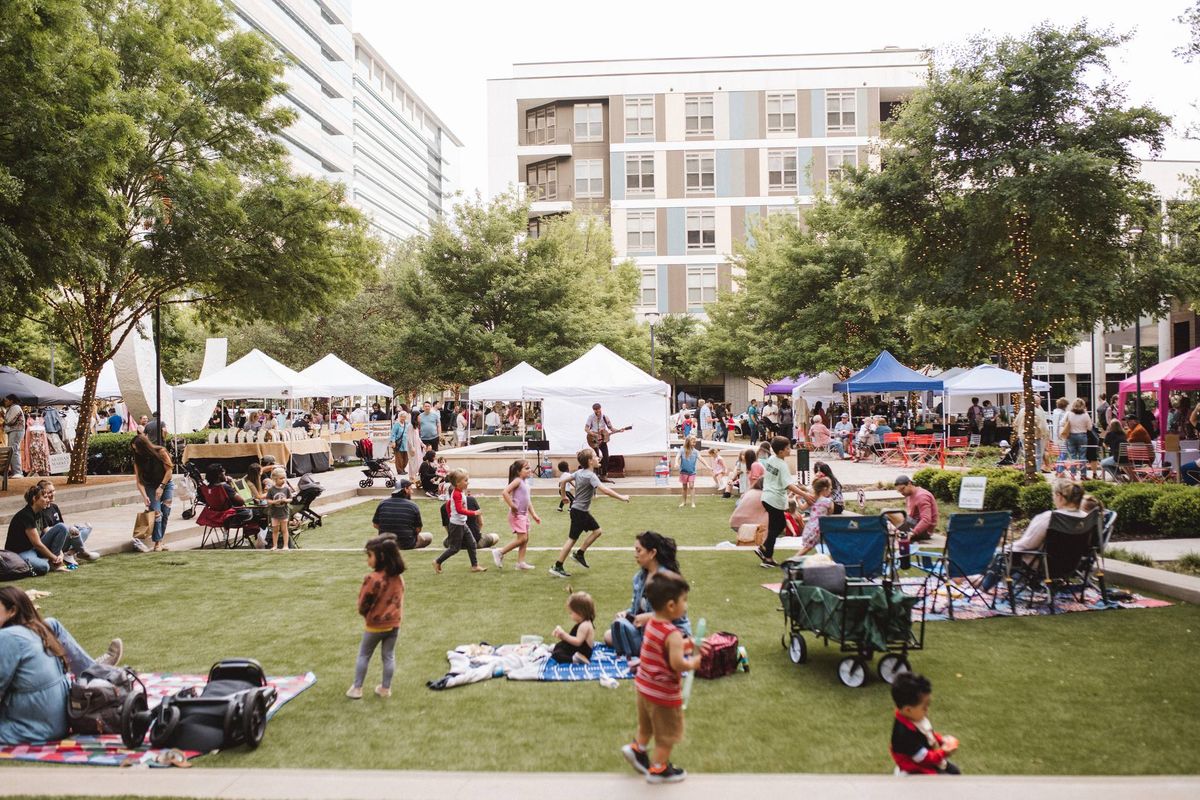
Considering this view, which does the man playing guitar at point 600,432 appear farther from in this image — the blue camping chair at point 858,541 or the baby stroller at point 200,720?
the baby stroller at point 200,720

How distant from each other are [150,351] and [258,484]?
12755 millimetres

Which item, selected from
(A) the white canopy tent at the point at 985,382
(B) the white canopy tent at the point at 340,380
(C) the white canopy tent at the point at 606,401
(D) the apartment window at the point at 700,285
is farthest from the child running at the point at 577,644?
(D) the apartment window at the point at 700,285

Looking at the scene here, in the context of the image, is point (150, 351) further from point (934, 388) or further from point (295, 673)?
point (934, 388)

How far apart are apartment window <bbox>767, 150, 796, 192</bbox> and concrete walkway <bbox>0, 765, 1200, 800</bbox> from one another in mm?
55273

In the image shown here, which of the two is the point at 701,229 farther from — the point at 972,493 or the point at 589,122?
the point at 972,493

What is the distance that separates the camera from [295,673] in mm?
7188

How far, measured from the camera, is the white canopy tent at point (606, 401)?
75.2 feet

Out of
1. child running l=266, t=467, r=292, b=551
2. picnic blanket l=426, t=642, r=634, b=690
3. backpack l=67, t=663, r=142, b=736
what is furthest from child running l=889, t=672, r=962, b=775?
child running l=266, t=467, r=292, b=551

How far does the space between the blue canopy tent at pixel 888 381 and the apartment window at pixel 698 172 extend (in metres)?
30.6

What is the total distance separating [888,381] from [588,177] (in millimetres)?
36287

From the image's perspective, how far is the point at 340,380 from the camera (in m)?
28.7

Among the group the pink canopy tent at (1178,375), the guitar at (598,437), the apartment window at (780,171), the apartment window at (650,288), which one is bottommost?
the guitar at (598,437)

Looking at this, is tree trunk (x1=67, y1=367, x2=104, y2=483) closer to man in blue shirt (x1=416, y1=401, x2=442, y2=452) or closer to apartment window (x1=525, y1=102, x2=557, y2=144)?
man in blue shirt (x1=416, y1=401, x2=442, y2=452)

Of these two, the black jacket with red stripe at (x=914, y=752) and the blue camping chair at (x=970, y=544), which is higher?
the blue camping chair at (x=970, y=544)
